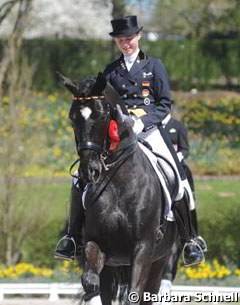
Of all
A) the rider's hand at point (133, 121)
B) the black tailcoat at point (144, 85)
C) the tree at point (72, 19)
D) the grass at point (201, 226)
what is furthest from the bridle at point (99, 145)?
the tree at point (72, 19)

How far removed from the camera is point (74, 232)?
8109 millimetres

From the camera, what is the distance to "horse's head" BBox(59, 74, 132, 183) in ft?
23.0

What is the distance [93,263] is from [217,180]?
14.8 metres

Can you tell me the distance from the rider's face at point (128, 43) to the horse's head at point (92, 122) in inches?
33.7

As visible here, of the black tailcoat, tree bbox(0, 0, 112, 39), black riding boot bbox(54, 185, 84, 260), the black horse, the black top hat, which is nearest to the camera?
the black horse

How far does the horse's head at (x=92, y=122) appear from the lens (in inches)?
276

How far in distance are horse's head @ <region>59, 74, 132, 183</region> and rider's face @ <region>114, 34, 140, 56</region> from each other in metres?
0.86

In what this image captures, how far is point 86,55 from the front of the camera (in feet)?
107

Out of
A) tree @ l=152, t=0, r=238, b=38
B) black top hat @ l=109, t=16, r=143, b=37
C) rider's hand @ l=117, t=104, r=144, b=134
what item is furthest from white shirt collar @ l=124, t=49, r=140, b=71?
tree @ l=152, t=0, r=238, b=38

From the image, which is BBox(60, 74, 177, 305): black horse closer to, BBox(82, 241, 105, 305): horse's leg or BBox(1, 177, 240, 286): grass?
BBox(82, 241, 105, 305): horse's leg

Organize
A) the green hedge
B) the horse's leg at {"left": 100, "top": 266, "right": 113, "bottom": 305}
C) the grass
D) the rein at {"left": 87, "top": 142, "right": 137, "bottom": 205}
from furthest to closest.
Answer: the green hedge → the grass → the horse's leg at {"left": 100, "top": 266, "right": 113, "bottom": 305} → the rein at {"left": 87, "top": 142, "right": 137, "bottom": 205}

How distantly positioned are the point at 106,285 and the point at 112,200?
791 millimetres

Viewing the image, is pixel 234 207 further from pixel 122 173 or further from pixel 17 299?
pixel 122 173

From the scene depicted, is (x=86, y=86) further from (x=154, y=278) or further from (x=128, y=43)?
(x=154, y=278)
